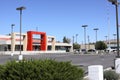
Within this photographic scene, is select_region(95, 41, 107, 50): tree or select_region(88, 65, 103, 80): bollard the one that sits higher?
select_region(95, 41, 107, 50): tree

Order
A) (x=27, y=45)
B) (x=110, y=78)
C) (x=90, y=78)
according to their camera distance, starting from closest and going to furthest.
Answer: (x=90, y=78)
(x=110, y=78)
(x=27, y=45)

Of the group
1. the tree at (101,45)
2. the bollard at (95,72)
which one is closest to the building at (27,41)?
the tree at (101,45)

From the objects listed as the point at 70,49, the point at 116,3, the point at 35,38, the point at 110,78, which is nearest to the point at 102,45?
the point at 70,49

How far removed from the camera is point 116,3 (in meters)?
24.7

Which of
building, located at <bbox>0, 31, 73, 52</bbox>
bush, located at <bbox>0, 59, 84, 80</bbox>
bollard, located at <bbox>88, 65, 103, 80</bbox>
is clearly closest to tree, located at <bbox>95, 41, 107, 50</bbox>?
building, located at <bbox>0, 31, 73, 52</bbox>

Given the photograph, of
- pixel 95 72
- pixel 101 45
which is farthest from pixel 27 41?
pixel 95 72

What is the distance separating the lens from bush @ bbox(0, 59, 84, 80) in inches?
354

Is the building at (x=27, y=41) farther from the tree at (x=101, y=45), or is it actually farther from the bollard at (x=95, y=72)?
the bollard at (x=95, y=72)

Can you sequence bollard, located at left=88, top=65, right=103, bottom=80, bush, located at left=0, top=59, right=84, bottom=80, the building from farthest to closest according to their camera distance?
the building → bollard, located at left=88, top=65, right=103, bottom=80 → bush, located at left=0, top=59, right=84, bottom=80

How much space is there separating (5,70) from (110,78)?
5.84m

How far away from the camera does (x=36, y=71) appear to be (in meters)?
9.02

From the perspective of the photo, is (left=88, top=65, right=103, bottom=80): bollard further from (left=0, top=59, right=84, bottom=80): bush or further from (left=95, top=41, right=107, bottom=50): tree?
(left=95, top=41, right=107, bottom=50): tree

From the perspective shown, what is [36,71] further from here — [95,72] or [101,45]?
[101,45]

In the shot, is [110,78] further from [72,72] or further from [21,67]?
[21,67]
